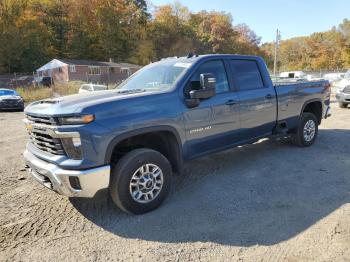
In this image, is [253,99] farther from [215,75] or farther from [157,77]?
[157,77]

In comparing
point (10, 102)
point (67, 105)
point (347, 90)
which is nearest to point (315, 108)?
point (67, 105)

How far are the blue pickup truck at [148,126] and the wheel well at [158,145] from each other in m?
0.01

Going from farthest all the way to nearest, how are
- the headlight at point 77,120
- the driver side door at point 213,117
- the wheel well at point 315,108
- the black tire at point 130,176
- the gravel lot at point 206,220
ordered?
the wheel well at point 315,108, the driver side door at point 213,117, the black tire at point 130,176, the headlight at point 77,120, the gravel lot at point 206,220

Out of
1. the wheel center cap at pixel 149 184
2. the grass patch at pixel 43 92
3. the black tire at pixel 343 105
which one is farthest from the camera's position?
the grass patch at pixel 43 92

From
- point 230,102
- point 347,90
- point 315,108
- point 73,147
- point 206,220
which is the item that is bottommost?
point 206,220

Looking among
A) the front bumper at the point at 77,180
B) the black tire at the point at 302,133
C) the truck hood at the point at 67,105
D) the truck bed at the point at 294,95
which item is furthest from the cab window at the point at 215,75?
the black tire at the point at 302,133

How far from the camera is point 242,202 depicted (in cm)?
402

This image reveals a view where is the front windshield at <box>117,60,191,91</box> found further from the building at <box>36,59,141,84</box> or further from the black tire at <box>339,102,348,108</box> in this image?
the building at <box>36,59,141,84</box>

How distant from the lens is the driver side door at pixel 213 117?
4172mm

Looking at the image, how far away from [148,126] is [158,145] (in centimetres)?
59

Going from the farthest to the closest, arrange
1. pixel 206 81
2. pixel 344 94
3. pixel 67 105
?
pixel 344 94, pixel 206 81, pixel 67 105

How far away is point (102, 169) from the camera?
3324 mm

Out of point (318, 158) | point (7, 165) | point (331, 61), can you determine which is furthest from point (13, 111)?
point (331, 61)

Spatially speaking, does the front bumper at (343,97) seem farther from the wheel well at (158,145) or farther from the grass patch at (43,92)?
the grass patch at (43,92)
